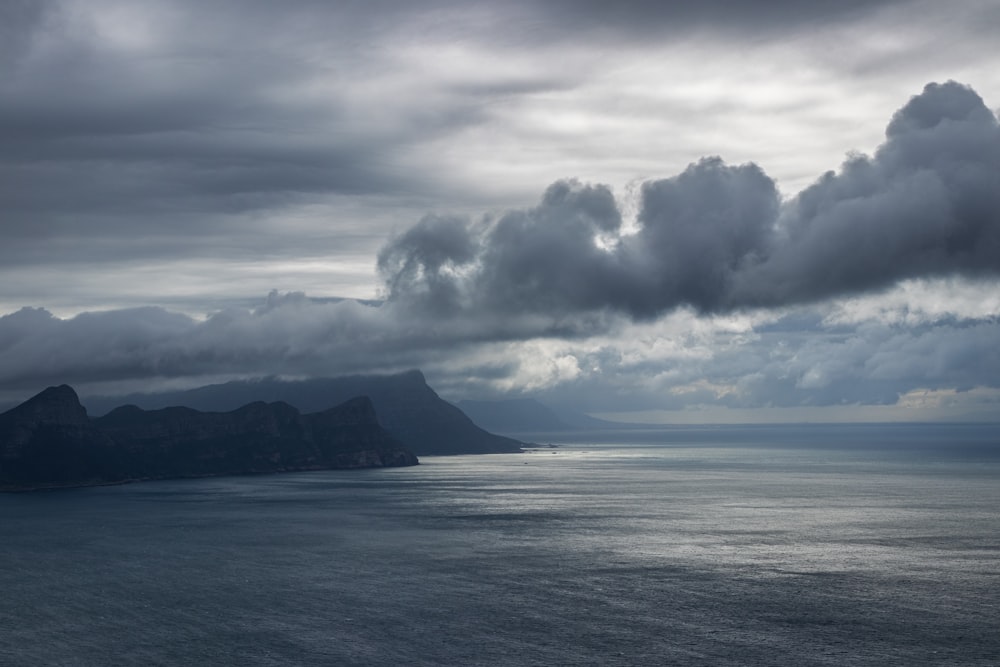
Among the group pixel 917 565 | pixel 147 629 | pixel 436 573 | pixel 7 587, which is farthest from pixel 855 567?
pixel 7 587

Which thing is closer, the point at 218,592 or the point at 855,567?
the point at 218,592

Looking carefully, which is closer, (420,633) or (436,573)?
(420,633)

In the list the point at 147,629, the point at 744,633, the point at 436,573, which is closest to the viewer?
the point at 744,633

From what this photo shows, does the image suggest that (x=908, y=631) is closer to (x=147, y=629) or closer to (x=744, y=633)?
(x=744, y=633)

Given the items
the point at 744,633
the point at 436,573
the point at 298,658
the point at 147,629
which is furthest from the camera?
the point at 436,573

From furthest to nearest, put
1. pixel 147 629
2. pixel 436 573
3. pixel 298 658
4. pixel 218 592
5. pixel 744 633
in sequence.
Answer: pixel 436 573 → pixel 218 592 → pixel 147 629 → pixel 744 633 → pixel 298 658

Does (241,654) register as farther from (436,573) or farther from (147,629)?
(436,573)

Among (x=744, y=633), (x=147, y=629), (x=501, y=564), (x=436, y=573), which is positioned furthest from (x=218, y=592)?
(x=744, y=633)

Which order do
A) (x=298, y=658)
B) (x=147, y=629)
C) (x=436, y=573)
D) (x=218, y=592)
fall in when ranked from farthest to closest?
1. (x=436, y=573)
2. (x=218, y=592)
3. (x=147, y=629)
4. (x=298, y=658)

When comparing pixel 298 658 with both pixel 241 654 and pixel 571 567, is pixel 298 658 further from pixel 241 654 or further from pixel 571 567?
pixel 571 567
